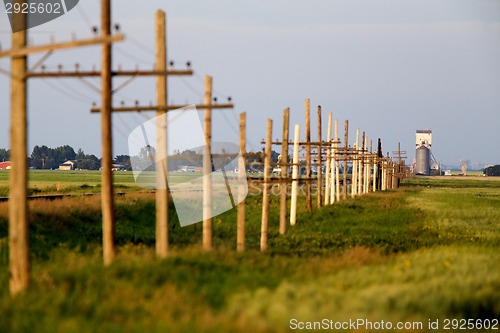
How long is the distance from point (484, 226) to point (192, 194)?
21.7 metres

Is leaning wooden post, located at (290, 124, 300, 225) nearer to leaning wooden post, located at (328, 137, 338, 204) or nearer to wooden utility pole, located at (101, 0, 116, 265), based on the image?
leaning wooden post, located at (328, 137, 338, 204)

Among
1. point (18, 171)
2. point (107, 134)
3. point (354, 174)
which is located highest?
point (107, 134)

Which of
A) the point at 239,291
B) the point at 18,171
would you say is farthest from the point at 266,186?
the point at 239,291

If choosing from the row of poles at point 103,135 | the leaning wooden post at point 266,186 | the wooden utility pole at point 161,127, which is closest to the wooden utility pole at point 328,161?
the leaning wooden post at point 266,186

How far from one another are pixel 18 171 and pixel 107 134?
4.47 meters

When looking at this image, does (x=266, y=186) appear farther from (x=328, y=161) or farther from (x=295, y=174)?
(x=328, y=161)

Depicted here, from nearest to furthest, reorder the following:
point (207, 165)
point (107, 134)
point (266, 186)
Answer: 1. point (107, 134)
2. point (207, 165)
3. point (266, 186)

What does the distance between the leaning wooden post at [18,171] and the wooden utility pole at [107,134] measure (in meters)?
4.11

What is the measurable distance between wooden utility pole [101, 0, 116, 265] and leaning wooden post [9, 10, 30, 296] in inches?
162

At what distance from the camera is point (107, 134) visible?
24.6 meters

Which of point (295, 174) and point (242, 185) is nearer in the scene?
point (242, 185)

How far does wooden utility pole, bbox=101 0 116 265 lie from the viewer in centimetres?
2462

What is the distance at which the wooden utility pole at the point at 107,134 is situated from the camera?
24.6m

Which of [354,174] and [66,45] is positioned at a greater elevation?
[66,45]
